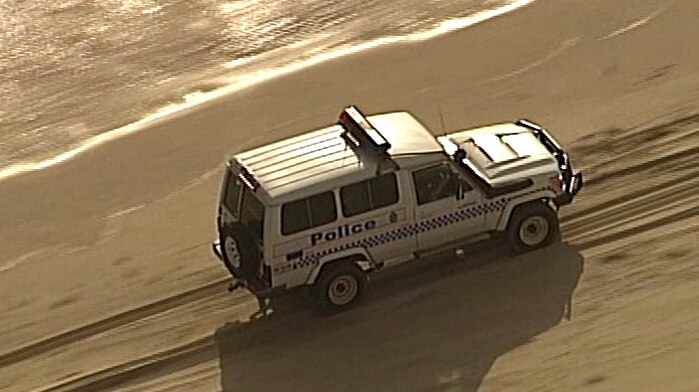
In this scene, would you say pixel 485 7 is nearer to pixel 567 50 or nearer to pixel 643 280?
pixel 567 50

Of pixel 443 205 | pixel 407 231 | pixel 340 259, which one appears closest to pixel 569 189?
pixel 443 205

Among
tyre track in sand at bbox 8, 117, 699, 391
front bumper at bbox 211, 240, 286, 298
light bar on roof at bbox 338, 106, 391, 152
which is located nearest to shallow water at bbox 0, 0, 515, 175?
tyre track in sand at bbox 8, 117, 699, 391

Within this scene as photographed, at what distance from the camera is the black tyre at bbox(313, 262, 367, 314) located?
47.4 feet

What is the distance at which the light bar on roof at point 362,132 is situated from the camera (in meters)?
14.3

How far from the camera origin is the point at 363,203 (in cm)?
1431

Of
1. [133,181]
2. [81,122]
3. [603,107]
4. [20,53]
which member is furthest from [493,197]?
[20,53]

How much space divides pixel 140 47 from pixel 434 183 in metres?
7.28

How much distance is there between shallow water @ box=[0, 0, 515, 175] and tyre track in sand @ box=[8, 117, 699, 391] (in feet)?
12.6

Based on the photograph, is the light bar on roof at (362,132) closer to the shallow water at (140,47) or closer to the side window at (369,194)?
the side window at (369,194)

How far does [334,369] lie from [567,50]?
6.91 m

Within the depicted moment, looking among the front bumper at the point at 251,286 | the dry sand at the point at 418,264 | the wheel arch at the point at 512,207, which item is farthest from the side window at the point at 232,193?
the wheel arch at the point at 512,207

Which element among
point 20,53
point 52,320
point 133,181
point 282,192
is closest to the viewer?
point 282,192

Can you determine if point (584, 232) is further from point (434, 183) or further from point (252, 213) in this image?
point (252, 213)

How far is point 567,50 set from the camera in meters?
19.3
